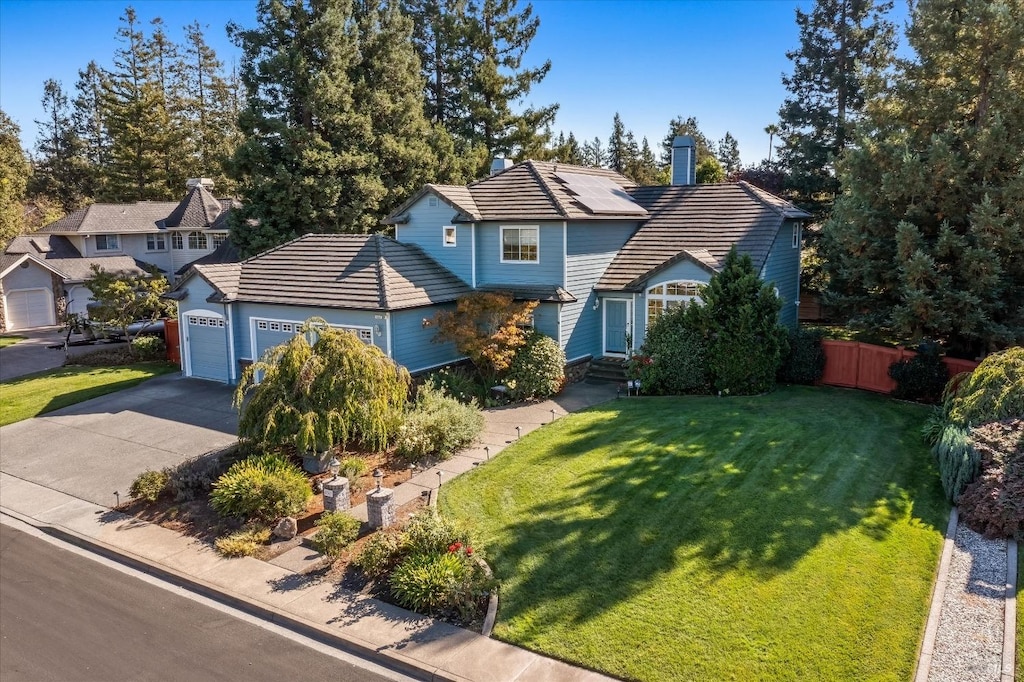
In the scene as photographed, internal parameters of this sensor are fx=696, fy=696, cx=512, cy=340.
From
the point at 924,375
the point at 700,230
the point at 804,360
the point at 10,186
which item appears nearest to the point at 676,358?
the point at 804,360

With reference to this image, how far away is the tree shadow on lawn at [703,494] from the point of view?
399 inches

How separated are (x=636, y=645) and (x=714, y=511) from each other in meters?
3.58

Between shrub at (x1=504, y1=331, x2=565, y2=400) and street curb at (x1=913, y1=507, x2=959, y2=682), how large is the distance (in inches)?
414

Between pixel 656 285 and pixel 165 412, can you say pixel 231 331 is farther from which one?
pixel 656 285

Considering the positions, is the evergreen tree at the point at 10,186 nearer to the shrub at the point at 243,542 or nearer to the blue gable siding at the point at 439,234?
the blue gable siding at the point at 439,234

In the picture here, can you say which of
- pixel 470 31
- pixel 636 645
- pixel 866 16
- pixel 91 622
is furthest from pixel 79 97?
pixel 636 645

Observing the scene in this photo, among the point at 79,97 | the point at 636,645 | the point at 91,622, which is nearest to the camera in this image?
the point at 636,645

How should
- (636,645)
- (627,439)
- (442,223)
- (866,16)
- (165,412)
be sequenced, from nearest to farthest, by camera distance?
1. (636,645)
2. (627,439)
3. (165,412)
4. (442,223)
5. (866,16)

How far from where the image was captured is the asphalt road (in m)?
8.72

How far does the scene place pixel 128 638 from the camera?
948cm

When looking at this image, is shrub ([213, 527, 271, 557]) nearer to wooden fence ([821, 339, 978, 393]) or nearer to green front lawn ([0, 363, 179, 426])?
green front lawn ([0, 363, 179, 426])

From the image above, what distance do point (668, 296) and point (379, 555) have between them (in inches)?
529

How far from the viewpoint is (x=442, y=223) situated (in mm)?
22938

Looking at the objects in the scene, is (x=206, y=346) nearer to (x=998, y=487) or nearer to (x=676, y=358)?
(x=676, y=358)
